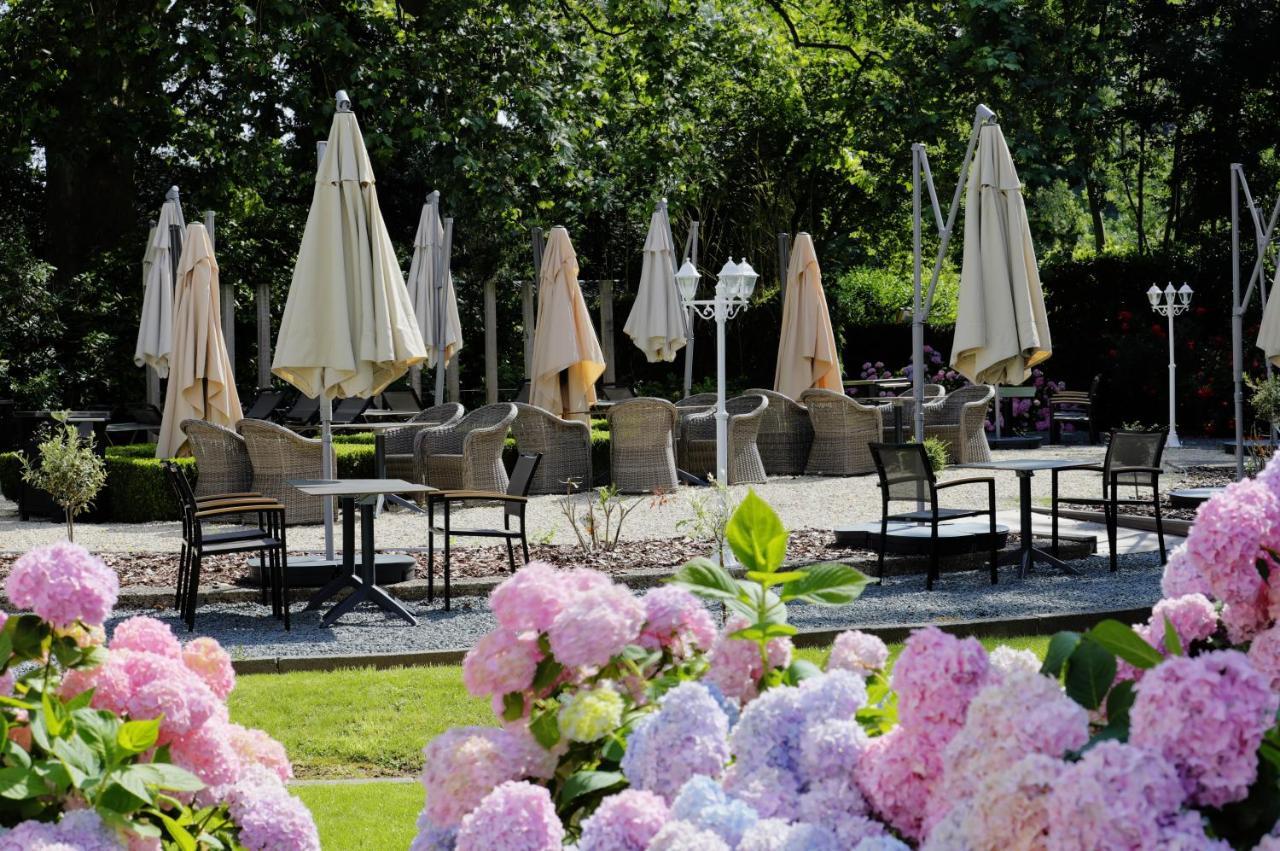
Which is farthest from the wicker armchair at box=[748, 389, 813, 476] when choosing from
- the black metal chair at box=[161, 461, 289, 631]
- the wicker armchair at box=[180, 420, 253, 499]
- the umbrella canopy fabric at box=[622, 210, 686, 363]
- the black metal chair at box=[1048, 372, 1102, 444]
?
the black metal chair at box=[161, 461, 289, 631]

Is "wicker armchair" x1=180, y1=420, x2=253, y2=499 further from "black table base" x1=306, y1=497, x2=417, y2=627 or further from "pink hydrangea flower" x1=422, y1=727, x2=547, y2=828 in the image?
"pink hydrangea flower" x1=422, y1=727, x2=547, y2=828

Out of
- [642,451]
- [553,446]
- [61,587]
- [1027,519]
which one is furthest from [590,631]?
[553,446]

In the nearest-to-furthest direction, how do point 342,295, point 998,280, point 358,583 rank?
point 358,583
point 342,295
point 998,280

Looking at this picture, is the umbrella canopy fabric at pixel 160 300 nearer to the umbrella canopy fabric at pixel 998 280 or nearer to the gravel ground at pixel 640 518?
the gravel ground at pixel 640 518

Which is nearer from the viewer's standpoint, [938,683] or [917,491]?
[938,683]

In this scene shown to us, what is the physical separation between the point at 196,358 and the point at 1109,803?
11.6 meters

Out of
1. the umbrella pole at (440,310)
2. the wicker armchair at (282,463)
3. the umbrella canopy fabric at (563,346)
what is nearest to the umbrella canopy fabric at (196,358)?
the wicker armchair at (282,463)

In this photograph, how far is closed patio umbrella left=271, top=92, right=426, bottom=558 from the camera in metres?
8.42

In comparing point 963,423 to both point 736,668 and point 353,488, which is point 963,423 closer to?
point 353,488

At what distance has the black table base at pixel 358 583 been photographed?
711cm

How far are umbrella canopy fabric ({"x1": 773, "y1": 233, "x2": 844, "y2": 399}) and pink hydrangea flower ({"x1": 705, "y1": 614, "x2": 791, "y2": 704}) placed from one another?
13538mm

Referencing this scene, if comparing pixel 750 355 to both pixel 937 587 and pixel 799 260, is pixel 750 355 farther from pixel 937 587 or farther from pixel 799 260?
pixel 937 587

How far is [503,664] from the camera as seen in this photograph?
5.19 feet

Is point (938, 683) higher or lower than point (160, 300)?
lower
